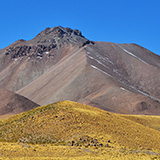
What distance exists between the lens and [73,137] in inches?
1214

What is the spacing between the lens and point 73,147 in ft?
94.1

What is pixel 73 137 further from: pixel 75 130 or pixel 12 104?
pixel 12 104

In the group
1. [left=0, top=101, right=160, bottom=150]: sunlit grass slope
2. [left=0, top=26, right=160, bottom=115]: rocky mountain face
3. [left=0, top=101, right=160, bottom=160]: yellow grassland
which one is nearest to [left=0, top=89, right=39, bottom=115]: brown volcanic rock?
[left=0, top=26, right=160, bottom=115]: rocky mountain face

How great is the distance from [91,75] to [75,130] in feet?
317

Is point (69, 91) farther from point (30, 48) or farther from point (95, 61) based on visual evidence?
point (30, 48)

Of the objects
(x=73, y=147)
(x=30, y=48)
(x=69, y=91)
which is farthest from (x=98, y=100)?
(x=30, y=48)

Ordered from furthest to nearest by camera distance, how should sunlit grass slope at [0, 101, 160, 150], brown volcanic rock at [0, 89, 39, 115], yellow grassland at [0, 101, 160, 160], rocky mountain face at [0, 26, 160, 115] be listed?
rocky mountain face at [0, 26, 160, 115] → brown volcanic rock at [0, 89, 39, 115] → sunlit grass slope at [0, 101, 160, 150] → yellow grassland at [0, 101, 160, 160]

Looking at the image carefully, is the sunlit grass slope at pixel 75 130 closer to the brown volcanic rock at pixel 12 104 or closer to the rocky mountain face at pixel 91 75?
the brown volcanic rock at pixel 12 104

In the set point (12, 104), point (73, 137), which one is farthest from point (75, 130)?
point (12, 104)

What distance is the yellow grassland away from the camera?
26.7 m

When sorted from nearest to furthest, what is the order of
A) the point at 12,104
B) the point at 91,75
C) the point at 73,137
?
the point at 73,137
the point at 12,104
the point at 91,75

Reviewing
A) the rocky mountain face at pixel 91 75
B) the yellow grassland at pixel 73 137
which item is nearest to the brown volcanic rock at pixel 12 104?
the rocky mountain face at pixel 91 75

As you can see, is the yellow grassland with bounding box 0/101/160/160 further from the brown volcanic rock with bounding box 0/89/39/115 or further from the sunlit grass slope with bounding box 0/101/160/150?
the brown volcanic rock with bounding box 0/89/39/115

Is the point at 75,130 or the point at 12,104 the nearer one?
the point at 75,130
